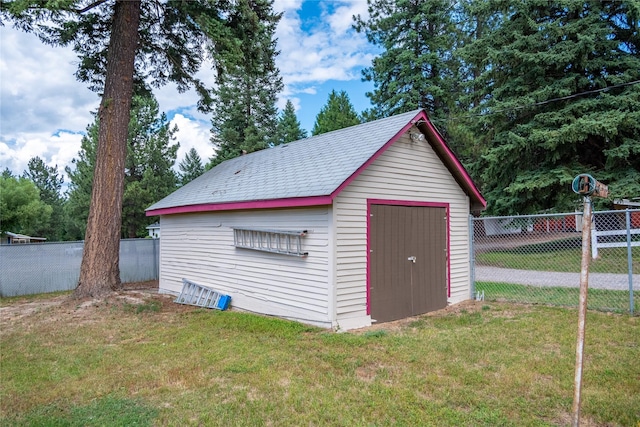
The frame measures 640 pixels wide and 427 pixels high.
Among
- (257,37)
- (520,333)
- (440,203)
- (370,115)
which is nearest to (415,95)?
(370,115)

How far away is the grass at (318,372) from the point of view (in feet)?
10.3

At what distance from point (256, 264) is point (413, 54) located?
16633 mm

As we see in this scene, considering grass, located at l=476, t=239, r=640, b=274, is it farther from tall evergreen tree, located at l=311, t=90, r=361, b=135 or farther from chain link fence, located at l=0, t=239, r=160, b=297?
tall evergreen tree, located at l=311, t=90, r=361, b=135

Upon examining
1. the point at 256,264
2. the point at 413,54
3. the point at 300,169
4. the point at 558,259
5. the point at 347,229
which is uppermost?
the point at 413,54

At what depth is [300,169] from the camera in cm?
725

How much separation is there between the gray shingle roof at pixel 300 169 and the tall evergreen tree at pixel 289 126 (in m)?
18.0

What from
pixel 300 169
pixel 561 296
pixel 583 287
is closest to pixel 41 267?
pixel 300 169

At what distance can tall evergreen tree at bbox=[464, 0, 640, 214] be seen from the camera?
12.5 metres

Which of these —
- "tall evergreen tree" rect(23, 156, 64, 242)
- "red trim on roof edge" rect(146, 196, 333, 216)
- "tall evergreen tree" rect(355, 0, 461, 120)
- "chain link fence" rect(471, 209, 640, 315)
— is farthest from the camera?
"tall evergreen tree" rect(23, 156, 64, 242)

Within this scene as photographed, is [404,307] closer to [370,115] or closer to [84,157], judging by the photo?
[370,115]

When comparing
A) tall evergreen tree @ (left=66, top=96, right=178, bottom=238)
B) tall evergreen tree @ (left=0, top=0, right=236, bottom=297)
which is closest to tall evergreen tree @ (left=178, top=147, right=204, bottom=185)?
tall evergreen tree @ (left=66, top=96, right=178, bottom=238)

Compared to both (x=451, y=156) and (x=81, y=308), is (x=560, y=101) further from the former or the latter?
(x=81, y=308)

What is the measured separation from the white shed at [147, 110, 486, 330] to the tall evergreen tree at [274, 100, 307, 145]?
19541mm

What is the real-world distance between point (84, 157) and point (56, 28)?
13.3 meters
